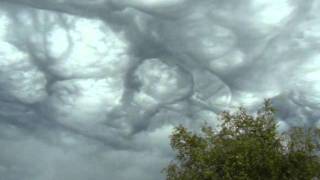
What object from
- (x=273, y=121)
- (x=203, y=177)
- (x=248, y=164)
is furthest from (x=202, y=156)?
(x=273, y=121)

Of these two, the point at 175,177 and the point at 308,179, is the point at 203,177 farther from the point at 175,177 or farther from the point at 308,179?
the point at 308,179

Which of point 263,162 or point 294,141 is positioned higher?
point 294,141

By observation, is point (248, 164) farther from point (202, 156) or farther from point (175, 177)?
point (175, 177)

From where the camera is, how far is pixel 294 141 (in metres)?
51.3

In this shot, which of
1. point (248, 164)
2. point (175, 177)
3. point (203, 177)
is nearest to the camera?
point (248, 164)

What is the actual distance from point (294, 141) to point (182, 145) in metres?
12.0

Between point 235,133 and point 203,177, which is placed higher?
point 235,133

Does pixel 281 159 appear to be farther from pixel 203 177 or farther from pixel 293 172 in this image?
pixel 203 177

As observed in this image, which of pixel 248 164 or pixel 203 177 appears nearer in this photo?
pixel 248 164

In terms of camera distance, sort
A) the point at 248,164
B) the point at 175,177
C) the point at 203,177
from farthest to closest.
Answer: the point at 175,177
the point at 203,177
the point at 248,164

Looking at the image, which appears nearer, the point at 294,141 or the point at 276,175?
the point at 276,175

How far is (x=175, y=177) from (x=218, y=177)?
7103 mm

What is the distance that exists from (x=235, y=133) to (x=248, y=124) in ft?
6.13

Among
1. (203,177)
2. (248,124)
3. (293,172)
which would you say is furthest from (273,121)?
(203,177)
